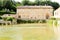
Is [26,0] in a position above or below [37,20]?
above

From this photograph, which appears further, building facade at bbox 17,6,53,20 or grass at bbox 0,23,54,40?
building facade at bbox 17,6,53,20

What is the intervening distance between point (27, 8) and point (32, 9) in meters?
0.90

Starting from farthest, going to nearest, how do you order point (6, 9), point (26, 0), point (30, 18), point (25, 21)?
point (26, 0)
point (6, 9)
point (30, 18)
point (25, 21)

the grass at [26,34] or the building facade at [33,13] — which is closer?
the grass at [26,34]

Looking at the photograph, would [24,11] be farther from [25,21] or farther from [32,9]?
[25,21]

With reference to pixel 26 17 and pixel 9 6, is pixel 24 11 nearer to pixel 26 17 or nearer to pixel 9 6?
pixel 26 17

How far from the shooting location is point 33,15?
37.8 metres

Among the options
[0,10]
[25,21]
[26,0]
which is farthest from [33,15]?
[26,0]

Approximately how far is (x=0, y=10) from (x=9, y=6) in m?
2.57

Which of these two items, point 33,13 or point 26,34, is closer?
point 26,34

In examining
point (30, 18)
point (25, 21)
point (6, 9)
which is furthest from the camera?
point (6, 9)

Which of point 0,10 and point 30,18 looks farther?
point 0,10

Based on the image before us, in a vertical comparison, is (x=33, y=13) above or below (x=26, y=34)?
below

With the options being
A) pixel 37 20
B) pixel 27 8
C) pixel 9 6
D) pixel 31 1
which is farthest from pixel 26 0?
pixel 37 20
